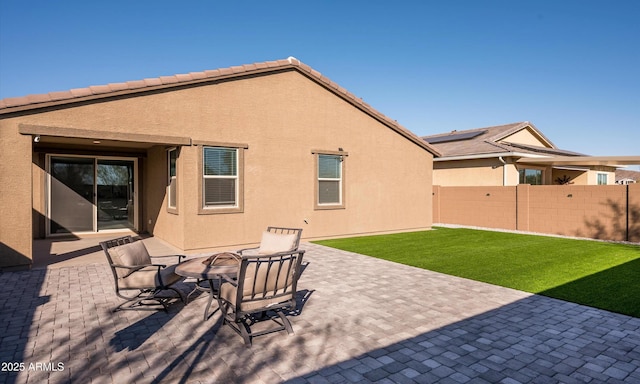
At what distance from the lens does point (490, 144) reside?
2097 centimetres

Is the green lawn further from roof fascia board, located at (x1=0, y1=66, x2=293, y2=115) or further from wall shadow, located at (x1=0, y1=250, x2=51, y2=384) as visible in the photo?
wall shadow, located at (x1=0, y1=250, x2=51, y2=384)

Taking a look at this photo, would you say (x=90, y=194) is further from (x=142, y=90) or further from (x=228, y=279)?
(x=228, y=279)

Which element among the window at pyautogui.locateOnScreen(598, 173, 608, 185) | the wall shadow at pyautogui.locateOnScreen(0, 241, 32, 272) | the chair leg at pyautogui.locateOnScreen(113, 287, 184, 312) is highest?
the window at pyautogui.locateOnScreen(598, 173, 608, 185)

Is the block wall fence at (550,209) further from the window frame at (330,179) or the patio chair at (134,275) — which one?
the patio chair at (134,275)

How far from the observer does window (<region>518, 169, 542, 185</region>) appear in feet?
66.4

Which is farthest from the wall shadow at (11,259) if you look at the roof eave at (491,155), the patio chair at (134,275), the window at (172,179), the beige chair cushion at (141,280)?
the roof eave at (491,155)

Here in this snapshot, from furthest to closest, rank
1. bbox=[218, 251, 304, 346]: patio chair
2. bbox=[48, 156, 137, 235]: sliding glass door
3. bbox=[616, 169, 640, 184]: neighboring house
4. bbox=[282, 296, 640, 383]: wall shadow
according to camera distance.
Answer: bbox=[616, 169, 640, 184]: neighboring house → bbox=[48, 156, 137, 235]: sliding glass door → bbox=[218, 251, 304, 346]: patio chair → bbox=[282, 296, 640, 383]: wall shadow

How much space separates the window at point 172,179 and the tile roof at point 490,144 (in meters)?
13.3

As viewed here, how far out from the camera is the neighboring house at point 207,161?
8.33 metres

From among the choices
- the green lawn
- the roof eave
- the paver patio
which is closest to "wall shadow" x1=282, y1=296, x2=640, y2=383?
the paver patio

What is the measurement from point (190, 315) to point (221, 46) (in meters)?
14.4

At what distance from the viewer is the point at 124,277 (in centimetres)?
556

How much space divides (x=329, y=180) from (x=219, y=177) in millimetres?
4160

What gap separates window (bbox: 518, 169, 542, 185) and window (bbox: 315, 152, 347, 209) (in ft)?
39.9
